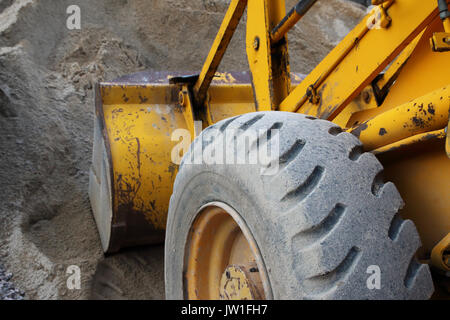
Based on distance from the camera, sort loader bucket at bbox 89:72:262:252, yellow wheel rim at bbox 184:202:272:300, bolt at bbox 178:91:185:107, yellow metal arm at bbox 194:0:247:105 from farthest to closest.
A: bolt at bbox 178:91:185:107
loader bucket at bbox 89:72:262:252
yellow metal arm at bbox 194:0:247:105
yellow wheel rim at bbox 184:202:272:300

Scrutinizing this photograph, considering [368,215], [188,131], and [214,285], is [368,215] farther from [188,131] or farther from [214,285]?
[188,131]

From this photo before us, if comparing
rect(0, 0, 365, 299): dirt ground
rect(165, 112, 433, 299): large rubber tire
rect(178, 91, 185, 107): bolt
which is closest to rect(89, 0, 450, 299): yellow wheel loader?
rect(165, 112, 433, 299): large rubber tire

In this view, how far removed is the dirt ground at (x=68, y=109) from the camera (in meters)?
2.74

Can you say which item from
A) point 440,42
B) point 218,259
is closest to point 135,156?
point 218,259

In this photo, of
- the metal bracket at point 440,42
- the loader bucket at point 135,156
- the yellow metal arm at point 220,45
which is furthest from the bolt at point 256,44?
the metal bracket at point 440,42

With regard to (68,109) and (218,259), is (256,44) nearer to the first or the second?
(218,259)

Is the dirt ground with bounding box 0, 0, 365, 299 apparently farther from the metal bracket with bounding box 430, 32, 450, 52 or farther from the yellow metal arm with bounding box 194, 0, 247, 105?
the metal bracket with bounding box 430, 32, 450, 52

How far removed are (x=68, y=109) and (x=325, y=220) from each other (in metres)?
3.37

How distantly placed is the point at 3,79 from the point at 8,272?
6.18 ft

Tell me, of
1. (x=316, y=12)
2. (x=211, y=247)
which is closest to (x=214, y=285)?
(x=211, y=247)

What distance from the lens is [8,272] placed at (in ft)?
8.51

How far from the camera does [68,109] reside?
402 cm

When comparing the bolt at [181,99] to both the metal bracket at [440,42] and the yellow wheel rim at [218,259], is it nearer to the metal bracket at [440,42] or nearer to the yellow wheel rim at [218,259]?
the yellow wheel rim at [218,259]

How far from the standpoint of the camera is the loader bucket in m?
2.64
